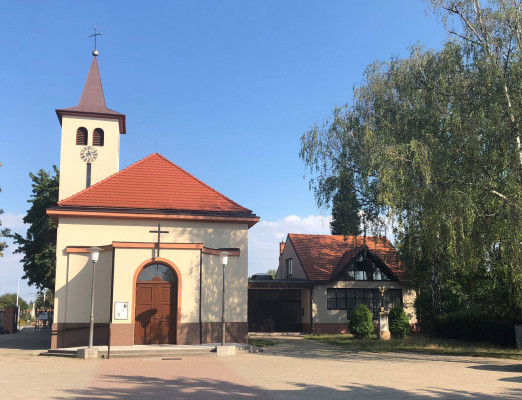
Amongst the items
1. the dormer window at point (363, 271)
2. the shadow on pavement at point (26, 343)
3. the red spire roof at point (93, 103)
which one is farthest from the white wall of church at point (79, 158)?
the dormer window at point (363, 271)

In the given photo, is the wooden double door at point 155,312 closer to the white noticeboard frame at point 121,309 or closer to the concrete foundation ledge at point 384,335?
the white noticeboard frame at point 121,309

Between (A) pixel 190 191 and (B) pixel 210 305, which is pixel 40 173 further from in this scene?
(B) pixel 210 305

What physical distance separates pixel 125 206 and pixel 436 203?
12.2 metres

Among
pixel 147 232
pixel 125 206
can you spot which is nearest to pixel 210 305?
pixel 147 232

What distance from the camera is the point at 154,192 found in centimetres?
2198

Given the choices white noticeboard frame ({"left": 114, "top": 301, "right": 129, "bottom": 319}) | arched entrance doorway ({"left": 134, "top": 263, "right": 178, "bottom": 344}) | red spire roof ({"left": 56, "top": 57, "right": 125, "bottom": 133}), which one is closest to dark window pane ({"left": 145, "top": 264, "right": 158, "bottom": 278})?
arched entrance doorway ({"left": 134, "top": 263, "right": 178, "bottom": 344})

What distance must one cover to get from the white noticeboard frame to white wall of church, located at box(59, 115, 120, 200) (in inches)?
334

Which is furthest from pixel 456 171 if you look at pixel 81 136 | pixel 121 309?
pixel 81 136

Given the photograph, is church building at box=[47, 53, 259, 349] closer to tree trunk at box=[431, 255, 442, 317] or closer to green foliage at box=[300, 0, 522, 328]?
green foliage at box=[300, 0, 522, 328]

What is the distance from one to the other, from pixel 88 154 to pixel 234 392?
18.3m

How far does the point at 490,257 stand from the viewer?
1702cm

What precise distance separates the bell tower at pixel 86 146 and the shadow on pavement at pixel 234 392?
15804 mm

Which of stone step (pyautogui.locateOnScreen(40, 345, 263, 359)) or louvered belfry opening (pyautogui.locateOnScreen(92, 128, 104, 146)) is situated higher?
louvered belfry opening (pyautogui.locateOnScreen(92, 128, 104, 146))

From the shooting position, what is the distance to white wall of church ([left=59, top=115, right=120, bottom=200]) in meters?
24.9
